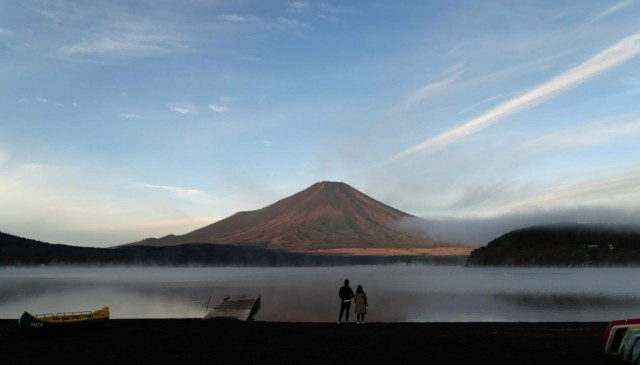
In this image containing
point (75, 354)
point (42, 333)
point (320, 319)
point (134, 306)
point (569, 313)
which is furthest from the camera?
point (134, 306)

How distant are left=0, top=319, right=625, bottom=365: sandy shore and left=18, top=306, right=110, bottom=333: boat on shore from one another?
31 cm

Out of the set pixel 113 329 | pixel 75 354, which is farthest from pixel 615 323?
pixel 113 329

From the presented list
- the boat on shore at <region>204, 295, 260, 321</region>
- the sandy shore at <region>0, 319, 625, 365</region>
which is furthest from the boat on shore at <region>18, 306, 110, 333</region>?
the boat on shore at <region>204, 295, 260, 321</region>

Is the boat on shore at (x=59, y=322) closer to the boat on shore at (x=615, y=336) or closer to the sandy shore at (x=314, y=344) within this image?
the sandy shore at (x=314, y=344)

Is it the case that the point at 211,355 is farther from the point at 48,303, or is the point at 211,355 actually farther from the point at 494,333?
the point at 48,303

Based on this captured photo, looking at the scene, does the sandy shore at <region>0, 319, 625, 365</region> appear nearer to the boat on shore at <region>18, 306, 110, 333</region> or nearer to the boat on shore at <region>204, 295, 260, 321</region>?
the boat on shore at <region>18, 306, 110, 333</region>

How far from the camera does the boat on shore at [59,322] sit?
20719 mm

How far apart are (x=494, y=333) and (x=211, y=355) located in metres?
10.3

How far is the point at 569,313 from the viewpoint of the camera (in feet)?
125

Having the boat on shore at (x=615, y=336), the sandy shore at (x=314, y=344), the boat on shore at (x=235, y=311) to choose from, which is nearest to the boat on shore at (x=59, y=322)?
the sandy shore at (x=314, y=344)

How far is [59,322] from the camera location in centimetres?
2183

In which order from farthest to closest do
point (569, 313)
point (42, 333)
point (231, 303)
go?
1. point (231, 303)
2. point (569, 313)
3. point (42, 333)

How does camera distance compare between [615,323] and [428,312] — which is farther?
[428,312]

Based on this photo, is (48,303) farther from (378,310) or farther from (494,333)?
(494,333)
